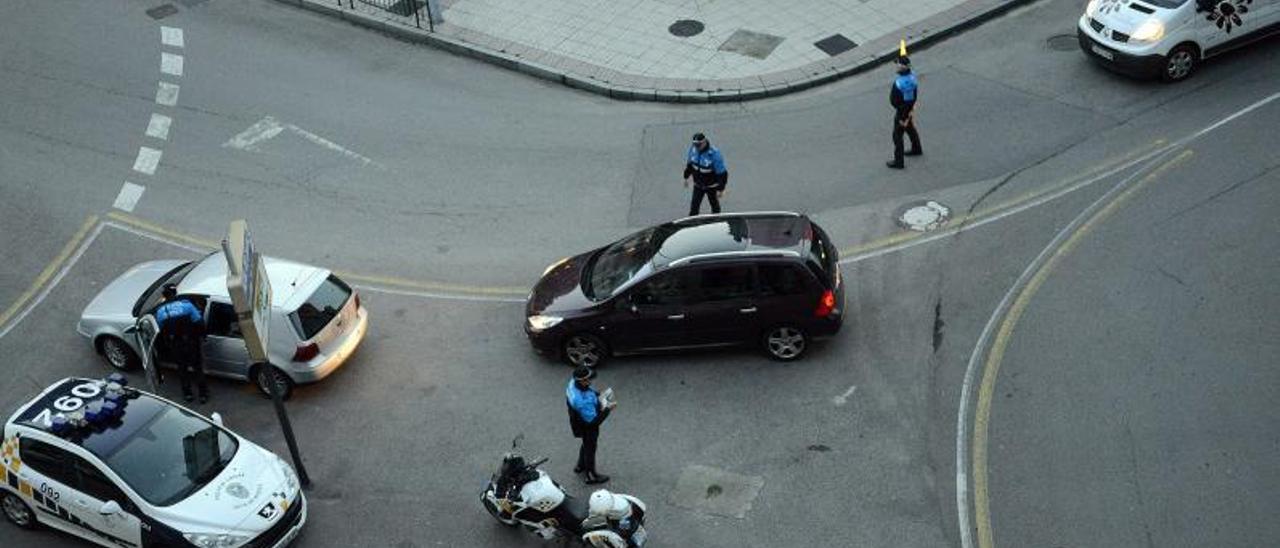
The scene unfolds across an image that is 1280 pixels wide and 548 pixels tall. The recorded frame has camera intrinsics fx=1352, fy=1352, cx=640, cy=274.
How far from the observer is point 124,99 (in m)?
22.7

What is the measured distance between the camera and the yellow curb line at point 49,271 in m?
18.0

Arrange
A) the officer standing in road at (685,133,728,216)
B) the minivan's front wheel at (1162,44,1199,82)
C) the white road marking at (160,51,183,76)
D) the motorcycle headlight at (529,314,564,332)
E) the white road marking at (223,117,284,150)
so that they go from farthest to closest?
the white road marking at (160,51,183,76), the white road marking at (223,117,284,150), the minivan's front wheel at (1162,44,1199,82), the officer standing in road at (685,133,728,216), the motorcycle headlight at (529,314,564,332)

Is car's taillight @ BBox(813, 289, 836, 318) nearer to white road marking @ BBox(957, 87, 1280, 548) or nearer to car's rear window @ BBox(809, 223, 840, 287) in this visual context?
car's rear window @ BBox(809, 223, 840, 287)

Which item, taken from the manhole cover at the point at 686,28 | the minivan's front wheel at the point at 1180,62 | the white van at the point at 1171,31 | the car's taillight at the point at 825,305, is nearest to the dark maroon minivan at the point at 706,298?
the car's taillight at the point at 825,305

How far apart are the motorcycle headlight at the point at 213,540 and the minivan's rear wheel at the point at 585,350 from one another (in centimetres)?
456

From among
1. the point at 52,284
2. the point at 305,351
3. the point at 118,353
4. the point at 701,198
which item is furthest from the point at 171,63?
the point at 701,198

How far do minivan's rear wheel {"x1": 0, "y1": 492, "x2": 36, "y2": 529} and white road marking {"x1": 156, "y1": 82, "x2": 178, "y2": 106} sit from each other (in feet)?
32.3

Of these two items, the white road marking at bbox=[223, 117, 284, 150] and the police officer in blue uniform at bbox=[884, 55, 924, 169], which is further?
the white road marking at bbox=[223, 117, 284, 150]

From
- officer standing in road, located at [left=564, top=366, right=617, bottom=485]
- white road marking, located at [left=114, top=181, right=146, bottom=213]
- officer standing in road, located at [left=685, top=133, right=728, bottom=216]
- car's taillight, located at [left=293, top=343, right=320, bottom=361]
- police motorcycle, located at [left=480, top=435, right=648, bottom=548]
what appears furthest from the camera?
white road marking, located at [left=114, top=181, right=146, bottom=213]

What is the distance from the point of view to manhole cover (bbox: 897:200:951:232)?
727 inches

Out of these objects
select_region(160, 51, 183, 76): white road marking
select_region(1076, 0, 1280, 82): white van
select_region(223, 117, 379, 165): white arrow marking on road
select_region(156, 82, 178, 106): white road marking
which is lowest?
select_region(223, 117, 379, 165): white arrow marking on road

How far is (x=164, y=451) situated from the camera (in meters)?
14.0

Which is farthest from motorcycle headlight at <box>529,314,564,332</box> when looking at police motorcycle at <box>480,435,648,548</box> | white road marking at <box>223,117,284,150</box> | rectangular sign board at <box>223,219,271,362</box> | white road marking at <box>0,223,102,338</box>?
white road marking at <box>223,117,284,150</box>

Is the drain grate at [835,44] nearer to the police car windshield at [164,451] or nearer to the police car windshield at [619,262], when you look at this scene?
the police car windshield at [619,262]
